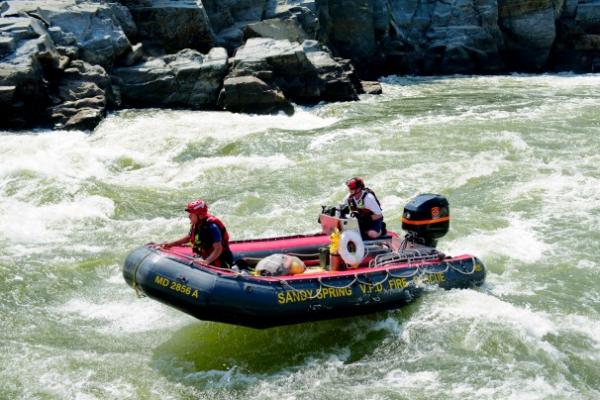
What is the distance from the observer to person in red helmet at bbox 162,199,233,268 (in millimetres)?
7391

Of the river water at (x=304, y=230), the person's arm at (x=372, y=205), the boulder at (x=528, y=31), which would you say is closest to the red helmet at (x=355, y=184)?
the person's arm at (x=372, y=205)

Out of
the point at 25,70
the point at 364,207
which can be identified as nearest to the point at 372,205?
the point at 364,207

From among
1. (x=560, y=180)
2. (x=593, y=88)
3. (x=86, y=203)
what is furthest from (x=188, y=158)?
(x=593, y=88)

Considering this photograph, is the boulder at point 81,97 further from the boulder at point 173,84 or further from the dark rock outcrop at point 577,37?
the dark rock outcrop at point 577,37

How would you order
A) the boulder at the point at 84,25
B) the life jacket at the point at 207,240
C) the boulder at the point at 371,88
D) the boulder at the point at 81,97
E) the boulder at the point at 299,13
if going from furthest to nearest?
the boulder at the point at 299,13 < the boulder at the point at 371,88 < the boulder at the point at 84,25 < the boulder at the point at 81,97 < the life jacket at the point at 207,240

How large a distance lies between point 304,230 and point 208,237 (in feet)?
11.1

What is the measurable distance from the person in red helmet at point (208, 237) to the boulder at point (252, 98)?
1136 cm


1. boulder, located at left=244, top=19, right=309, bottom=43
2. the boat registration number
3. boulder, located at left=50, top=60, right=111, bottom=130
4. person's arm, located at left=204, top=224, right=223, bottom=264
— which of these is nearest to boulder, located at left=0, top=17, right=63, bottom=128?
boulder, located at left=50, top=60, right=111, bottom=130

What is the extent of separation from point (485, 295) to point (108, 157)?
29.0 ft

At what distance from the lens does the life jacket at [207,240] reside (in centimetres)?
748

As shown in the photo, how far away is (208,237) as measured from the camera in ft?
24.6

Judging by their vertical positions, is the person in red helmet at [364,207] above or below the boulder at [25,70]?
above

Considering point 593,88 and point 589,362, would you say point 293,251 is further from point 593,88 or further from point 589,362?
point 593,88

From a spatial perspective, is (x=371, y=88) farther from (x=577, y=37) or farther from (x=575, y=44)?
(x=577, y=37)
